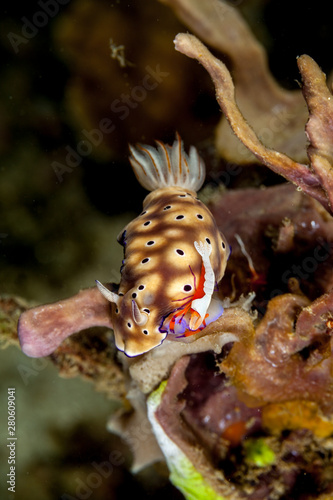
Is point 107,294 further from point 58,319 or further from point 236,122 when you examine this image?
point 236,122

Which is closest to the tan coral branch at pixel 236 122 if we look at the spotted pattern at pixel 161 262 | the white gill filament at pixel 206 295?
the spotted pattern at pixel 161 262

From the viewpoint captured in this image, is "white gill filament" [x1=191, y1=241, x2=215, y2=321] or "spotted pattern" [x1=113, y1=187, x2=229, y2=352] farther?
"spotted pattern" [x1=113, y1=187, x2=229, y2=352]

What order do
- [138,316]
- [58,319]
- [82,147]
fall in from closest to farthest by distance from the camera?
[138,316] → [58,319] → [82,147]

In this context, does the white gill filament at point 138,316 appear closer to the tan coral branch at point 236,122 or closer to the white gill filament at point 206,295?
the white gill filament at point 206,295

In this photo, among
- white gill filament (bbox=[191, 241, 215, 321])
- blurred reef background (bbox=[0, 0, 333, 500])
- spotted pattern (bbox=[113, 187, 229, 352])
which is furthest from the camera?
blurred reef background (bbox=[0, 0, 333, 500])

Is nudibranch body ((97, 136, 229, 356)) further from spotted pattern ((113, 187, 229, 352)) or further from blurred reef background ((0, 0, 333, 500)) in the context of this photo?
blurred reef background ((0, 0, 333, 500))

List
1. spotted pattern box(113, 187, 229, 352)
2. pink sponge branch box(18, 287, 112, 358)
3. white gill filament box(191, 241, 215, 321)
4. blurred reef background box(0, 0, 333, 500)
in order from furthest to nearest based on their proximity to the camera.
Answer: blurred reef background box(0, 0, 333, 500), pink sponge branch box(18, 287, 112, 358), spotted pattern box(113, 187, 229, 352), white gill filament box(191, 241, 215, 321)

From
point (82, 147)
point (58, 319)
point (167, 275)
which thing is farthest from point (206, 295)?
point (82, 147)

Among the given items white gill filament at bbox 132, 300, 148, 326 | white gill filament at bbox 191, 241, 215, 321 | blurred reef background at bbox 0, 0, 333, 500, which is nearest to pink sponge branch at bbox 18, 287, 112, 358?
white gill filament at bbox 132, 300, 148, 326
